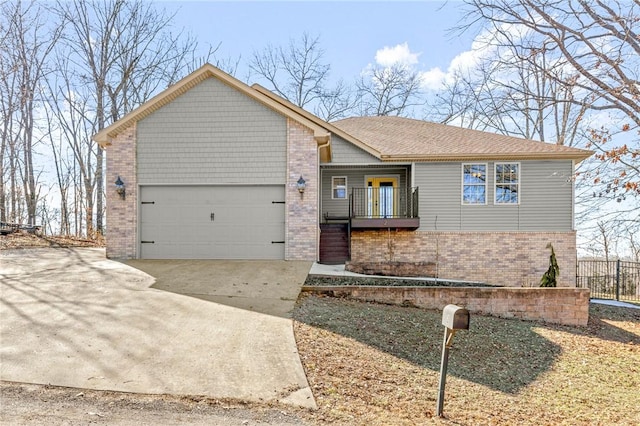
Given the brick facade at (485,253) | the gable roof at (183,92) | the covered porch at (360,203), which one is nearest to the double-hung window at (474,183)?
the brick facade at (485,253)

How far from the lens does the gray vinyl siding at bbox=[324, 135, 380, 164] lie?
1365 cm

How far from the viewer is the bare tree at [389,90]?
25047 mm

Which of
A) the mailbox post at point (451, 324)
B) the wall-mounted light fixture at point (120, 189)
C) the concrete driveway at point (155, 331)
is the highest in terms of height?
the wall-mounted light fixture at point (120, 189)

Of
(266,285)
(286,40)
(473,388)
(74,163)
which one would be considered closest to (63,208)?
(74,163)

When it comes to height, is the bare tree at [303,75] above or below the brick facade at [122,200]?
above

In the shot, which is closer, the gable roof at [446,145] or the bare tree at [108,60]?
the gable roof at [446,145]

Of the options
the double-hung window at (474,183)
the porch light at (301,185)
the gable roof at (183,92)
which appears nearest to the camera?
the porch light at (301,185)

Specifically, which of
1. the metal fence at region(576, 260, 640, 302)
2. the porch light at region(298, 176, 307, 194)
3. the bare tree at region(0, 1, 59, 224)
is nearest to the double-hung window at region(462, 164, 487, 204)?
the metal fence at region(576, 260, 640, 302)

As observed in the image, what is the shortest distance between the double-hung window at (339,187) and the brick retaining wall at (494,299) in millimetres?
6908

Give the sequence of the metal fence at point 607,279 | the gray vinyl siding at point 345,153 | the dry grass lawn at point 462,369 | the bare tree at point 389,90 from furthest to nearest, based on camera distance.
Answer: the bare tree at point 389,90, the metal fence at point 607,279, the gray vinyl siding at point 345,153, the dry grass lawn at point 462,369

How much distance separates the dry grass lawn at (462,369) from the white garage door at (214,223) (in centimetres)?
367

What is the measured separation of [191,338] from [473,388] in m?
3.67

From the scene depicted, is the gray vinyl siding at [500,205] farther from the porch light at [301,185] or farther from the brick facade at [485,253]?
the porch light at [301,185]

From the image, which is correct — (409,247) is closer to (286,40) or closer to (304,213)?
(304,213)
